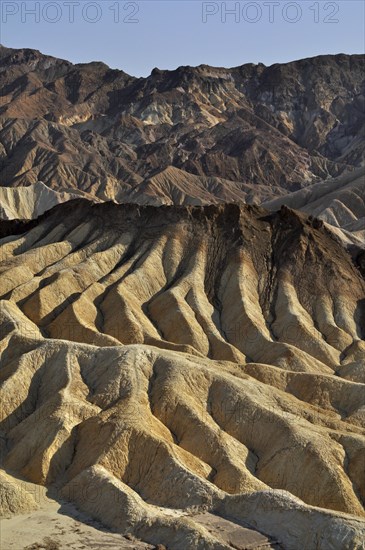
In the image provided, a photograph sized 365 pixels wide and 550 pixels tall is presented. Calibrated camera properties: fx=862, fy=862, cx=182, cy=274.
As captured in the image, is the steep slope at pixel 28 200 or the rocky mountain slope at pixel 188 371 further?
the steep slope at pixel 28 200

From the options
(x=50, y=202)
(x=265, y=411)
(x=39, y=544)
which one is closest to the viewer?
(x=39, y=544)

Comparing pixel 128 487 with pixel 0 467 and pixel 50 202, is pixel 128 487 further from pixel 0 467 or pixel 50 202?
pixel 50 202

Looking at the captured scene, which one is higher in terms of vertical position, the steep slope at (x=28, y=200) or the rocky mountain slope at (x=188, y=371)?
the steep slope at (x=28, y=200)

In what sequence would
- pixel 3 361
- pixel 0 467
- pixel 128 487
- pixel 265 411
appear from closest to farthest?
pixel 128 487 → pixel 0 467 → pixel 265 411 → pixel 3 361

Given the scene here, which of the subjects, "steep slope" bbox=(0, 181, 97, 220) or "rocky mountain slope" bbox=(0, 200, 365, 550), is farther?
"steep slope" bbox=(0, 181, 97, 220)

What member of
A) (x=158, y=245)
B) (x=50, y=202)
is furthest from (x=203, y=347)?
(x=50, y=202)

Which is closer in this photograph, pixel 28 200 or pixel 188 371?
pixel 188 371

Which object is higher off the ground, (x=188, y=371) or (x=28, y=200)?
(x=28, y=200)

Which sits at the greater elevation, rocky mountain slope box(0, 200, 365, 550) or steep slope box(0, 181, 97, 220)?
steep slope box(0, 181, 97, 220)
